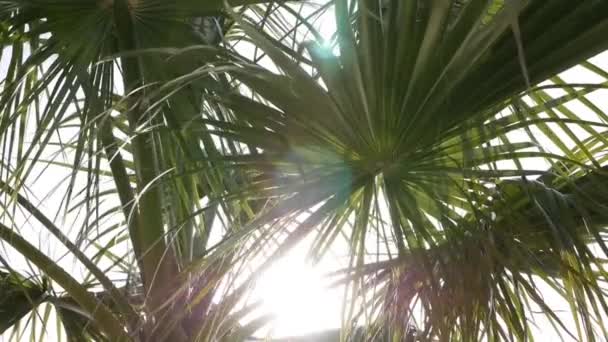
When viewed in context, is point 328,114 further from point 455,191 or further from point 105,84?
point 105,84

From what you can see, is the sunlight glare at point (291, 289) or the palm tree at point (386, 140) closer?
the palm tree at point (386, 140)

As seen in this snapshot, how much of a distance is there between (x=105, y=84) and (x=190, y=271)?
0.41 metres

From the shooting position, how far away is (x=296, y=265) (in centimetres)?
117

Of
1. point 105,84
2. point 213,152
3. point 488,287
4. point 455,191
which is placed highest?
point 105,84

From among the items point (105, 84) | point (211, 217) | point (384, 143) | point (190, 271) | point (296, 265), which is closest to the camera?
point (384, 143)

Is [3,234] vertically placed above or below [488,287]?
above

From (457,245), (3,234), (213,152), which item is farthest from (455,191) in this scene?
(3,234)

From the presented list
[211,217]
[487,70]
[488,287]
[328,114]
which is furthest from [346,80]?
[211,217]

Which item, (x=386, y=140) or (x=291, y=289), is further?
(x=291, y=289)

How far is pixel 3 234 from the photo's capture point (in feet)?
4.43

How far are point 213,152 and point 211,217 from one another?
1.09ft

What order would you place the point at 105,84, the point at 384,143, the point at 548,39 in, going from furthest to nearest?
the point at 105,84 → the point at 384,143 → the point at 548,39

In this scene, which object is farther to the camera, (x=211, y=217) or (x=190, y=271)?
(x=211, y=217)

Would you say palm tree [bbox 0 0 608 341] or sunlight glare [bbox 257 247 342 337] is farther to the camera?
sunlight glare [bbox 257 247 342 337]
